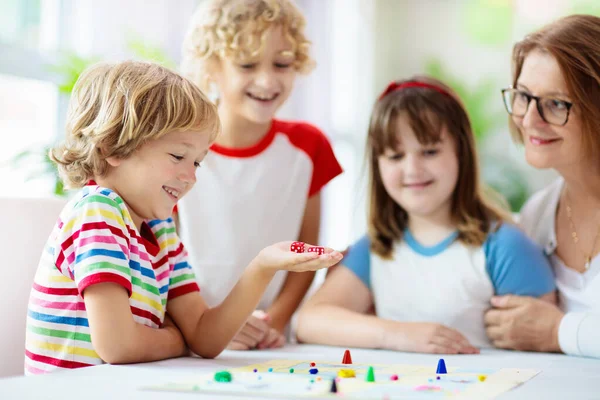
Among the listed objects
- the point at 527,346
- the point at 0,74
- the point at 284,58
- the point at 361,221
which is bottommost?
the point at 361,221

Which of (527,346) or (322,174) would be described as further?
(322,174)

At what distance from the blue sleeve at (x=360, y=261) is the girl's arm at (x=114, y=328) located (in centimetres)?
75

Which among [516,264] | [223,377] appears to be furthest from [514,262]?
[223,377]

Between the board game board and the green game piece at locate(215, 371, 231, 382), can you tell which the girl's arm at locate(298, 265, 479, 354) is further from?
the green game piece at locate(215, 371, 231, 382)

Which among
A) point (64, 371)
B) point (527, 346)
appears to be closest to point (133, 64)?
point (64, 371)

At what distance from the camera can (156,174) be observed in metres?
1.27

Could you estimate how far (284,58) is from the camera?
1866 millimetres

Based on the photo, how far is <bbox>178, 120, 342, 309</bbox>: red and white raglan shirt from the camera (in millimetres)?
1887

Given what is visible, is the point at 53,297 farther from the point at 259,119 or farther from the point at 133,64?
the point at 259,119

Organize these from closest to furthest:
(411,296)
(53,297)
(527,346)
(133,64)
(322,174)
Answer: (53,297) → (133,64) → (527,346) → (411,296) → (322,174)

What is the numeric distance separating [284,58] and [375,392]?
1.12 m

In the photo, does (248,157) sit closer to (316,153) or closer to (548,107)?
(316,153)

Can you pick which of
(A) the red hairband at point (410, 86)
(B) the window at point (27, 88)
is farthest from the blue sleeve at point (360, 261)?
(B) the window at point (27, 88)

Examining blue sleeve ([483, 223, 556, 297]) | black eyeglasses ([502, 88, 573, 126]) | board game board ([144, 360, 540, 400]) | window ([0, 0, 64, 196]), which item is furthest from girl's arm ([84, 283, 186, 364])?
window ([0, 0, 64, 196])
